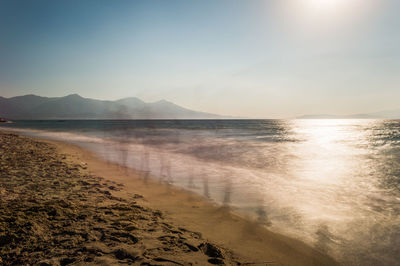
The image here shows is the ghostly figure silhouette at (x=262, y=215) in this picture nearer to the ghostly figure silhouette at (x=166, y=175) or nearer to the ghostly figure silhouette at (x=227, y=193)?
the ghostly figure silhouette at (x=227, y=193)

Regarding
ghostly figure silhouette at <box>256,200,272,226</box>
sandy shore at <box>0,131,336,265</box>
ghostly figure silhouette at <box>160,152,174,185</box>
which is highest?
sandy shore at <box>0,131,336,265</box>

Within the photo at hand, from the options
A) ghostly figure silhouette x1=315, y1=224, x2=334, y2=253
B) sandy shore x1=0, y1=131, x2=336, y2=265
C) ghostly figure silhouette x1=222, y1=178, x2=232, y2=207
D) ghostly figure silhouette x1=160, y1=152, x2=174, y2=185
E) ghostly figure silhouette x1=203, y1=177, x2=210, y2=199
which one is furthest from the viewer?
ghostly figure silhouette x1=160, y1=152, x2=174, y2=185

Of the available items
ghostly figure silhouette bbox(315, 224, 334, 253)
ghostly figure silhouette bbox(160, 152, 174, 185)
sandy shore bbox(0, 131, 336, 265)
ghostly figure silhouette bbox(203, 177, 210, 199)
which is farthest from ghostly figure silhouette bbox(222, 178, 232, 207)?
ghostly figure silhouette bbox(315, 224, 334, 253)

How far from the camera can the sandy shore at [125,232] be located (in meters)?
3.12

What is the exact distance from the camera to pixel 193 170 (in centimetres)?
1076

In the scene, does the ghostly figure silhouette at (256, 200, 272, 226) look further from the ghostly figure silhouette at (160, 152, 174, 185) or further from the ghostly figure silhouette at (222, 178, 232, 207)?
the ghostly figure silhouette at (160, 152, 174, 185)

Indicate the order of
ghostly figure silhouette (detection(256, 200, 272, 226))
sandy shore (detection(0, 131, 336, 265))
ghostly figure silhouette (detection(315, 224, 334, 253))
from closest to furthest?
sandy shore (detection(0, 131, 336, 265)) → ghostly figure silhouette (detection(315, 224, 334, 253)) → ghostly figure silhouette (detection(256, 200, 272, 226))

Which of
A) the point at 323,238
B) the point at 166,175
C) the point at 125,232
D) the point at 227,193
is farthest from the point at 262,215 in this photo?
the point at 166,175

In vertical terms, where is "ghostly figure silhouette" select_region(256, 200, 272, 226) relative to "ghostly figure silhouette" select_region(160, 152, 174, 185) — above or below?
below

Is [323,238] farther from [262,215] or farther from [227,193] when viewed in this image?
[227,193]

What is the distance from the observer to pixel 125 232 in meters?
3.76

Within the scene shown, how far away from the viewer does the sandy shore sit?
312 centimetres

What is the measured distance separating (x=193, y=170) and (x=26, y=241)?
26.0 ft

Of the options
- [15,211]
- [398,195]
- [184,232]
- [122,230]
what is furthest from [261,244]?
[398,195]
